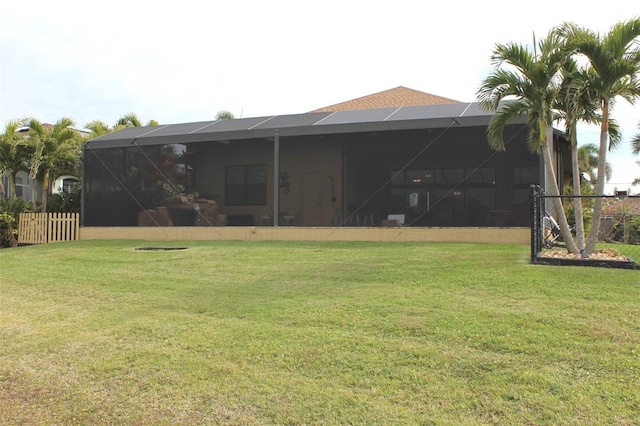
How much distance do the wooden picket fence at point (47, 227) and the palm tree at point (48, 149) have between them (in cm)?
92

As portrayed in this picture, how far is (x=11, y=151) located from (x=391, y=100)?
1436 centimetres

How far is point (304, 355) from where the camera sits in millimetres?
4086

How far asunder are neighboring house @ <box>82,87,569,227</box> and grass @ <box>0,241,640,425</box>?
16.1ft

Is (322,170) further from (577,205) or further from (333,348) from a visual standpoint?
(333,348)

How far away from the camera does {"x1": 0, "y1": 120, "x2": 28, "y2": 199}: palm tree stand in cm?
1662

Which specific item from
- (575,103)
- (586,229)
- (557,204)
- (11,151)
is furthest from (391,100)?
(11,151)

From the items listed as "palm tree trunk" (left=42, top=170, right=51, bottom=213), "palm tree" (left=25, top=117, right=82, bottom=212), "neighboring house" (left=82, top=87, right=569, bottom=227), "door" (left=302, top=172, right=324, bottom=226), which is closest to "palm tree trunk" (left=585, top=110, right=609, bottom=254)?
"neighboring house" (left=82, top=87, right=569, bottom=227)

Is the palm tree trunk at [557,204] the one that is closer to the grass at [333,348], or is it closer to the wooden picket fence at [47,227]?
the grass at [333,348]

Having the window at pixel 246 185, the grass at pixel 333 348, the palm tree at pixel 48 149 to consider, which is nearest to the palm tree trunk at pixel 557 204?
the grass at pixel 333 348

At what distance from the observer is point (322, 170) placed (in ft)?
45.2

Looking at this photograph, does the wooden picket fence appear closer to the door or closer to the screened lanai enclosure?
the screened lanai enclosure

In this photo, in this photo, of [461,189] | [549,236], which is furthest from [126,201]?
[549,236]

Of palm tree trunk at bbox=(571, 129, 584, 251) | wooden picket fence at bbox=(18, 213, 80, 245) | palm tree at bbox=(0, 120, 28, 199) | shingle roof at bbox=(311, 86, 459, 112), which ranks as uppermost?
shingle roof at bbox=(311, 86, 459, 112)

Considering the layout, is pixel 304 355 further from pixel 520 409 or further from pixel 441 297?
pixel 441 297
